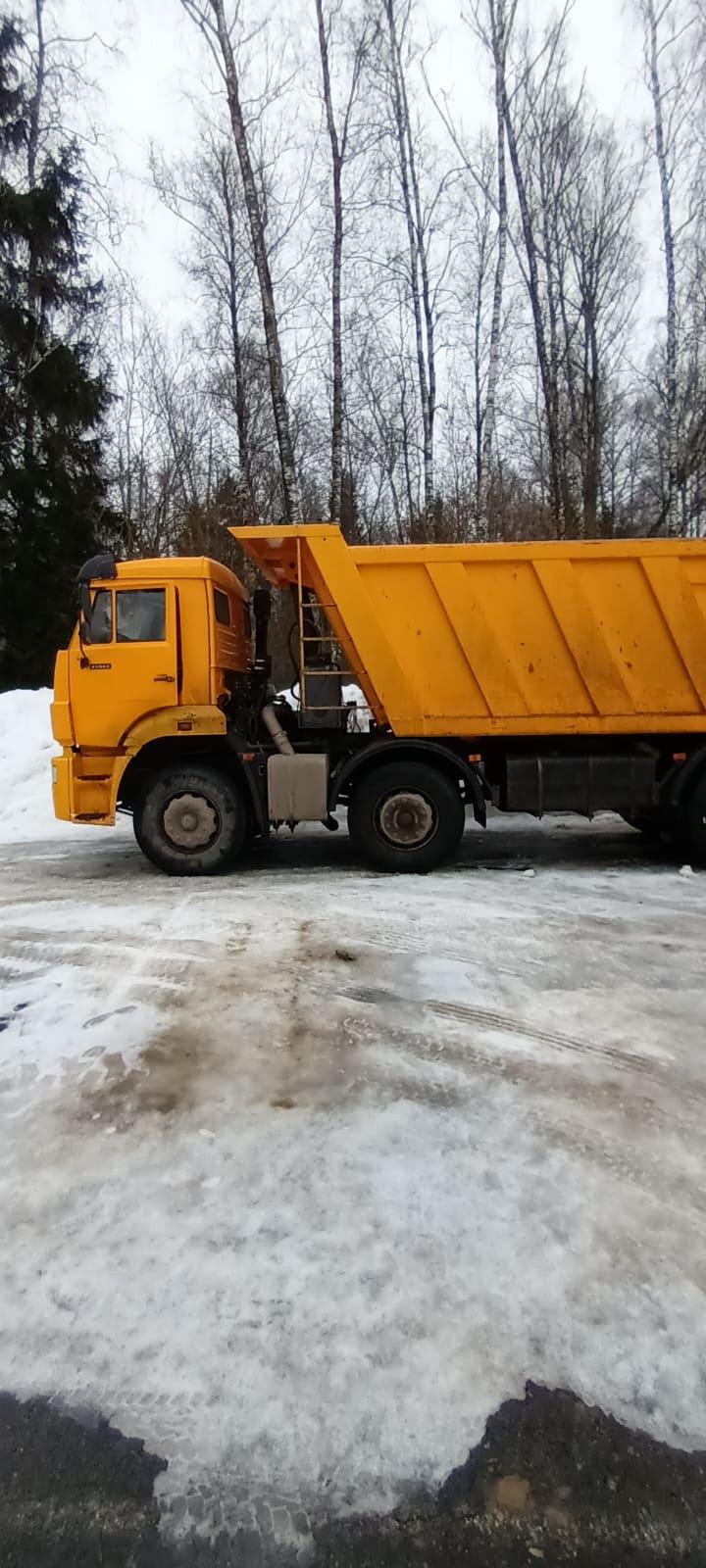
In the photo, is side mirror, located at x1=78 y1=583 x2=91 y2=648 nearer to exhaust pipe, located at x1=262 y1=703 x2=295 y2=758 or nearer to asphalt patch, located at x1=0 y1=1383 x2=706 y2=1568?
exhaust pipe, located at x1=262 y1=703 x2=295 y2=758

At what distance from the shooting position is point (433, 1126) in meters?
3.19

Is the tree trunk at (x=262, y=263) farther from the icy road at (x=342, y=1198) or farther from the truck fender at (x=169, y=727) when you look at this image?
the icy road at (x=342, y=1198)

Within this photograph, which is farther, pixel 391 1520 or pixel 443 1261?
pixel 443 1261

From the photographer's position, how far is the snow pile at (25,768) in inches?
397

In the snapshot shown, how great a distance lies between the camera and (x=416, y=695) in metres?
7.48

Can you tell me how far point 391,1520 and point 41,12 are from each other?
27412 mm

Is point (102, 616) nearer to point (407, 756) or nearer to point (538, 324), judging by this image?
point (407, 756)

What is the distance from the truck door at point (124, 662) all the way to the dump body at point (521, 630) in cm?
109

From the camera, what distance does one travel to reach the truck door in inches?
294

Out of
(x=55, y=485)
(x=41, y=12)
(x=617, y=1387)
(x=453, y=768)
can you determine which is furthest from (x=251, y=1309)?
(x=41, y=12)

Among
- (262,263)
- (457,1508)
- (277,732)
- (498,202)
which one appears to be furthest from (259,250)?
(457,1508)

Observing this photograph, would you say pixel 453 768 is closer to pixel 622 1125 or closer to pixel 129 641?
pixel 129 641

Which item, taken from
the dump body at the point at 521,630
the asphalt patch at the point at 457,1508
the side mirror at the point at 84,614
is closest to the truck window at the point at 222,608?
the dump body at the point at 521,630

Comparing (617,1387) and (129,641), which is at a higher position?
(129,641)
